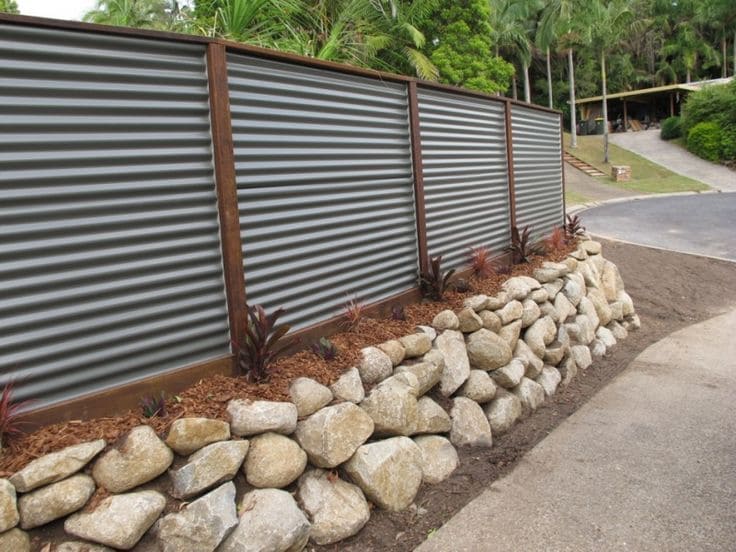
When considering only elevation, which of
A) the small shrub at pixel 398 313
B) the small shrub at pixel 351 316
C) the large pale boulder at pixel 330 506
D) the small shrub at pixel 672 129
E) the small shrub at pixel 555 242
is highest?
the small shrub at pixel 672 129

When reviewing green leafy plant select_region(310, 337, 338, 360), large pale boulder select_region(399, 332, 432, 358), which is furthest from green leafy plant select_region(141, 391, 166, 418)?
large pale boulder select_region(399, 332, 432, 358)

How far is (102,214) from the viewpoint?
287 cm

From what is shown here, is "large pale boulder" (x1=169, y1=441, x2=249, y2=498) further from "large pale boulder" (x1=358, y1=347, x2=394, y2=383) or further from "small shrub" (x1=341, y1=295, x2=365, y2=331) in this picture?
"small shrub" (x1=341, y1=295, x2=365, y2=331)

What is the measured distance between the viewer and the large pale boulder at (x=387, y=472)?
3.15 meters

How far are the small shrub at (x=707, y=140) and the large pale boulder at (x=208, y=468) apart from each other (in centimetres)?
3465

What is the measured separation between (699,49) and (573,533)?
57.8m

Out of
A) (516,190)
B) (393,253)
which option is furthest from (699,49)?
(393,253)

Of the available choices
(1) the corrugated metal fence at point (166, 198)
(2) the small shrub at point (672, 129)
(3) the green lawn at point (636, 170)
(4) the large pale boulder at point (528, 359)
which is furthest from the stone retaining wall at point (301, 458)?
(2) the small shrub at point (672, 129)

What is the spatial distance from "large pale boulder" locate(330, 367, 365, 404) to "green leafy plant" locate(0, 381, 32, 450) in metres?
1.56

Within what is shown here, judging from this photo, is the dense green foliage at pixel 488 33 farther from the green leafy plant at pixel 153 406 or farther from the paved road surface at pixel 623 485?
the paved road surface at pixel 623 485

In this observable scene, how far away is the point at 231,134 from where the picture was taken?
3334 mm

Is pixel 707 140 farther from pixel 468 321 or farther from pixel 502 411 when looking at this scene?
pixel 502 411

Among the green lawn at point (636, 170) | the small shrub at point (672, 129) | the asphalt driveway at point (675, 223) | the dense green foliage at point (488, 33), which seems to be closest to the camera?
the dense green foliage at point (488, 33)

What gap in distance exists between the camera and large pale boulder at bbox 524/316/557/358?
5.38 meters
